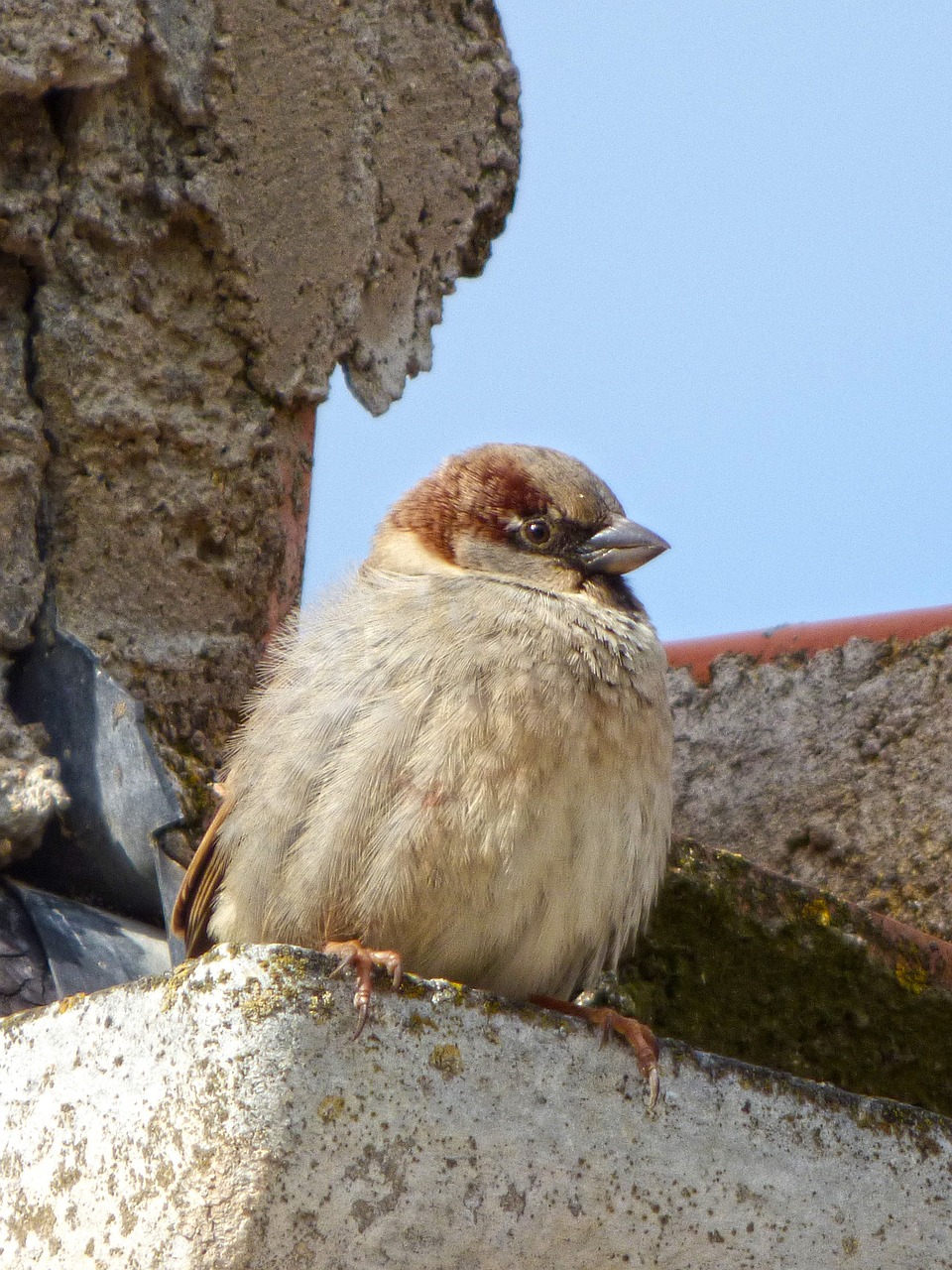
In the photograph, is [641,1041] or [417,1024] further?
[641,1041]

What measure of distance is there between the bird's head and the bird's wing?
19.7 inches

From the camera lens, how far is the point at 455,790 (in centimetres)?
190

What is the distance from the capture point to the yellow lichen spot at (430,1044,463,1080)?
1.35 m

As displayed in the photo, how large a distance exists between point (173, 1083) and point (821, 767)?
1779 mm

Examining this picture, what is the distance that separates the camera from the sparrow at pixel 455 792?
1913 mm

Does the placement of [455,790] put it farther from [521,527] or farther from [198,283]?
[198,283]

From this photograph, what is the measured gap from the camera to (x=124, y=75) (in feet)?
8.23

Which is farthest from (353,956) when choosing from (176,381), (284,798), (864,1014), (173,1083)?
(176,381)

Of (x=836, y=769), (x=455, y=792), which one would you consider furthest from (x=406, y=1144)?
(x=836, y=769)

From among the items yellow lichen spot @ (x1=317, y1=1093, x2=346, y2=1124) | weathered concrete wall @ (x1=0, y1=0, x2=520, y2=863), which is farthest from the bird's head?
yellow lichen spot @ (x1=317, y1=1093, x2=346, y2=1124)

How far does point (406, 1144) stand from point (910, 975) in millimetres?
1123

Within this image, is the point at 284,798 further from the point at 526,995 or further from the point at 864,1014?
the point at 864,1014

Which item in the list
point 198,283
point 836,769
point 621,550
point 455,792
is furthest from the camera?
point 836,769

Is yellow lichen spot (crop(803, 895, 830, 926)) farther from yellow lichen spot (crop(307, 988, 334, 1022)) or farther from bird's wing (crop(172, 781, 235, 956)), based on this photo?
yellow lichen spot (crop(307, 988, 334, 1022))
